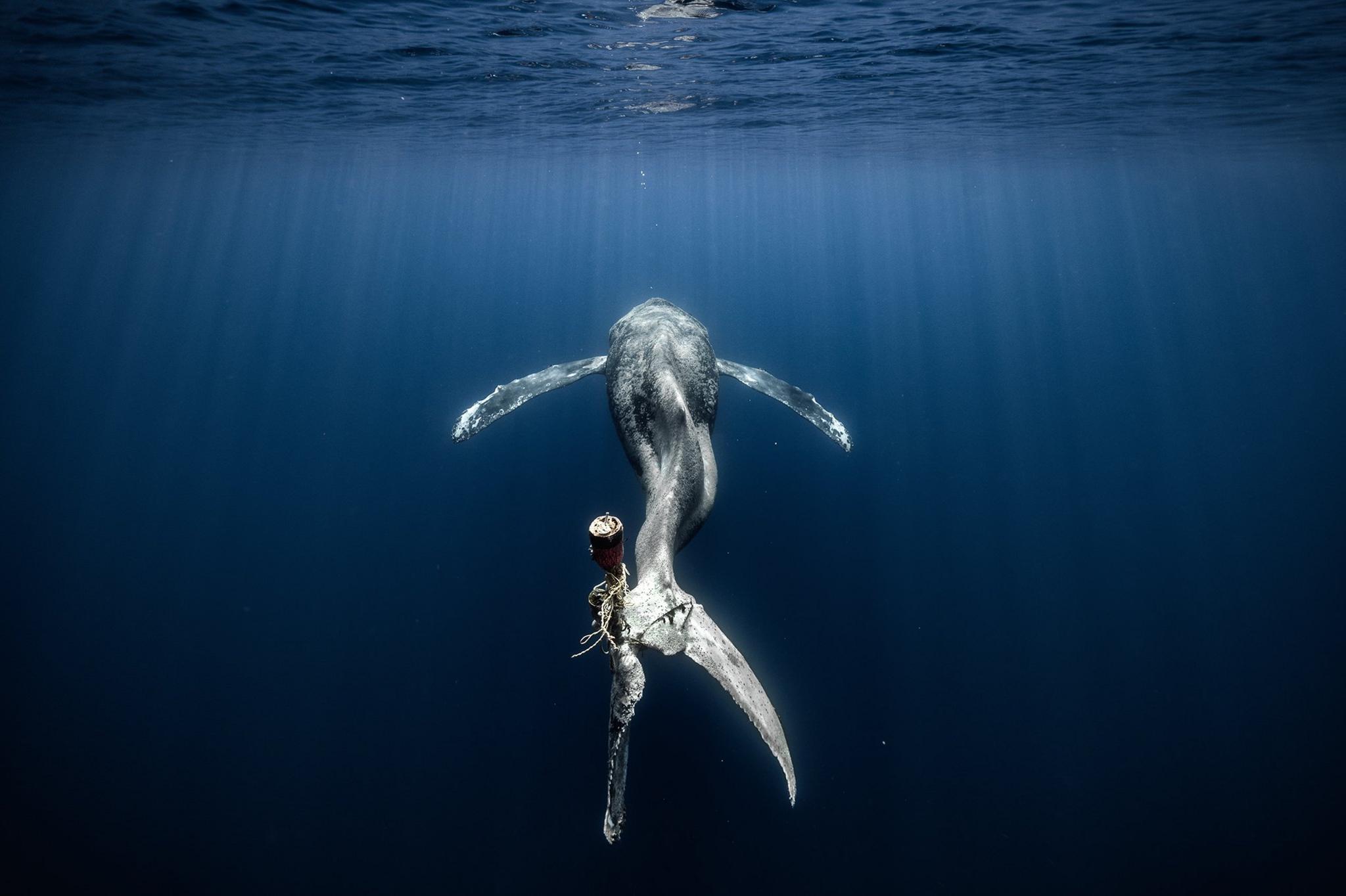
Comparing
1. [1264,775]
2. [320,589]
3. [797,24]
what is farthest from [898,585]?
[320,589]

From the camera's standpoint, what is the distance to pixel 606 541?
9.57 ft

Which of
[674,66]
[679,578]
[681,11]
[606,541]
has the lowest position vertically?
[679,578]

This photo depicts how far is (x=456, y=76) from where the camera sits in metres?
15.8

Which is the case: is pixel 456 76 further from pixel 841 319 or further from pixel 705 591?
pixel 841 319

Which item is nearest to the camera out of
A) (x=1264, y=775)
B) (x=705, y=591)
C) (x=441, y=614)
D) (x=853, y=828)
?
(x=853, y=828)

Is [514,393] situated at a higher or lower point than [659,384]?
lower

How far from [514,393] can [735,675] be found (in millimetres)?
7421

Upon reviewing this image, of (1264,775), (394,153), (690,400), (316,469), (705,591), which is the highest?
(394,153)

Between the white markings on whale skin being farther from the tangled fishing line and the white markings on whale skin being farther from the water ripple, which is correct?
the tangled fishing line

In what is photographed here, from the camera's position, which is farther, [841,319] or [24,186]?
[24,186]

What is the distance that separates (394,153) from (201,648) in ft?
94.7

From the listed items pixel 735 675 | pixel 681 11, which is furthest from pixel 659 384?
pixel 681 11

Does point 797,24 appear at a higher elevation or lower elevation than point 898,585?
higher

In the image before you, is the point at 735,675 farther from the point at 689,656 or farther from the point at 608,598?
the point at 608,598
